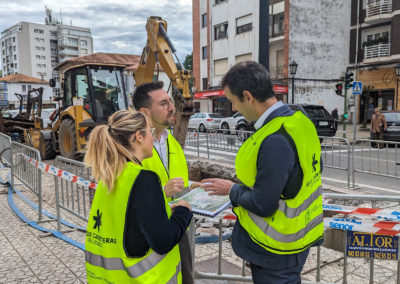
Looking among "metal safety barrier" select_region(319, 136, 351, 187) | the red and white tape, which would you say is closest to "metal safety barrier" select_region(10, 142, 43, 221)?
the red and white tape

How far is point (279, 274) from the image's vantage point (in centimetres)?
187

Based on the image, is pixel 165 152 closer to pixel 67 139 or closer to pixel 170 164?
pixel 170 164

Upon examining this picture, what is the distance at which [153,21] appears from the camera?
8523 millimetres

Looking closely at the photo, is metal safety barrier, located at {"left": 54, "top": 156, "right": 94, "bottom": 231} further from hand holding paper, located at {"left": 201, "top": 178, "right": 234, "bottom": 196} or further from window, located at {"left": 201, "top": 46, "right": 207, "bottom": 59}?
window, located at {"left": 201, "top": 46, "right": 207, "bottom": 59}

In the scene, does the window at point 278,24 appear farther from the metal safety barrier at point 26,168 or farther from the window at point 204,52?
the metal safety barrier at point 26,168

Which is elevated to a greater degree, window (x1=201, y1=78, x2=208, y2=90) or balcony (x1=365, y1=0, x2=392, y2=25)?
balcony (x1=365, y1=0, x2=392, y2=25)

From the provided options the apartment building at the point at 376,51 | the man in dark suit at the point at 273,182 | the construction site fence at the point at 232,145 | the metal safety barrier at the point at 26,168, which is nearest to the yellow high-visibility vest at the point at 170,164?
the man in dark suit at the point at 273,182

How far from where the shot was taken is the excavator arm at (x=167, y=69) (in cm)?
770

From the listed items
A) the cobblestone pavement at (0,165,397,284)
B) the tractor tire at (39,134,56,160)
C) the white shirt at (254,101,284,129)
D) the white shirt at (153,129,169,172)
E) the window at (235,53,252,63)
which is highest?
the window at (235,53,252,63)

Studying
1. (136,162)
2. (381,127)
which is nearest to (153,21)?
(136,162)

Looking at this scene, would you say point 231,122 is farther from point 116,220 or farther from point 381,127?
point 116,220

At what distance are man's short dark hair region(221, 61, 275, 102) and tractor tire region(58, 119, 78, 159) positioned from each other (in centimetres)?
978

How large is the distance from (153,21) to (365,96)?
24.4 meters

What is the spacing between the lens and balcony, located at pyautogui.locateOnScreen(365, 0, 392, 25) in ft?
87.2
